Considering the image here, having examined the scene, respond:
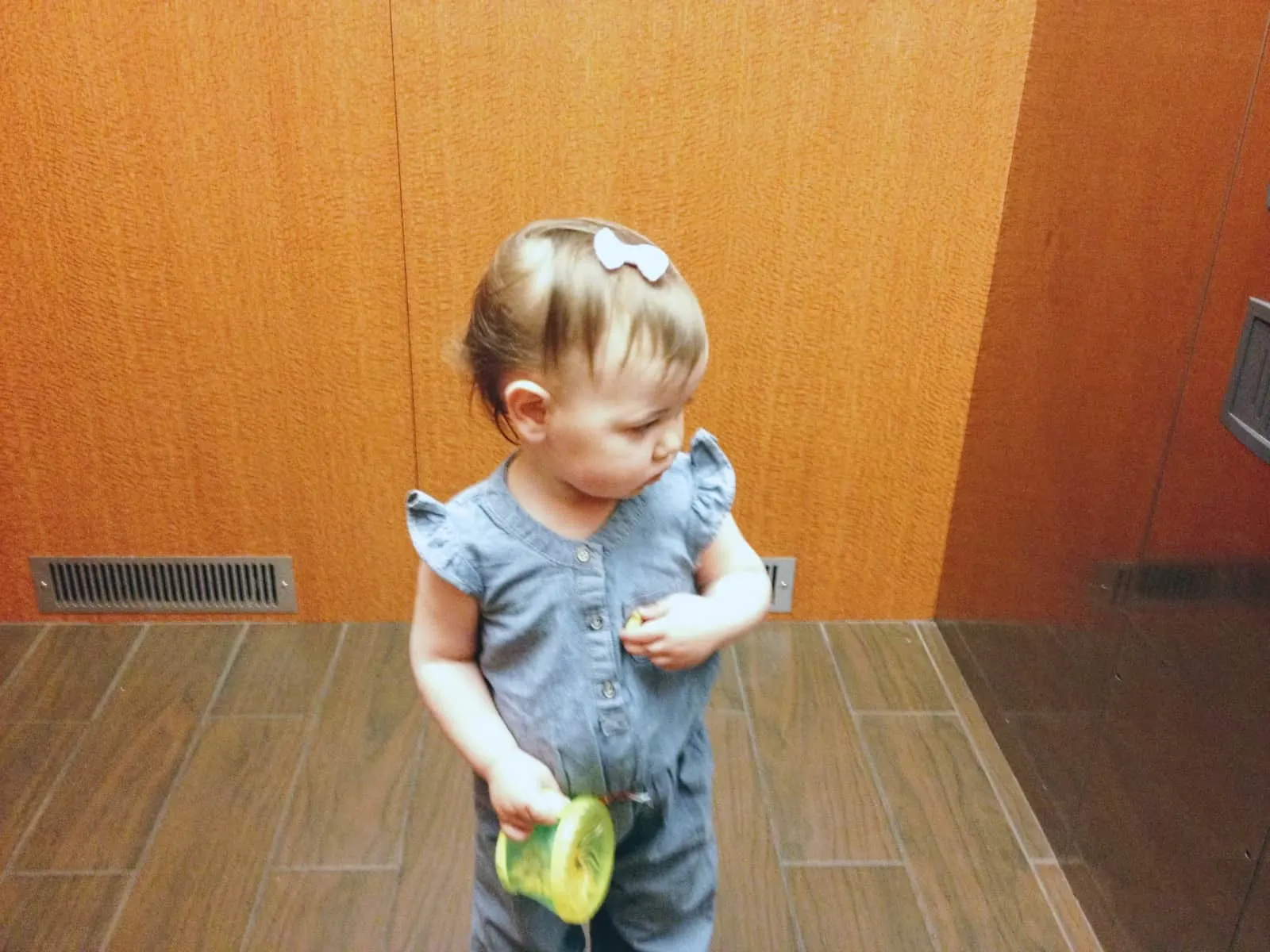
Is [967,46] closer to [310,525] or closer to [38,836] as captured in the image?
[310,525]

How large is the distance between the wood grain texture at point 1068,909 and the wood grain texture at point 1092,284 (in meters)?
0.37

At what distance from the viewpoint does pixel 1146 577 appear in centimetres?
137

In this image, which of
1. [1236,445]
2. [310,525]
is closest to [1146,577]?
[1236,445]

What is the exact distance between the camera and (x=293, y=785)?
1.73m

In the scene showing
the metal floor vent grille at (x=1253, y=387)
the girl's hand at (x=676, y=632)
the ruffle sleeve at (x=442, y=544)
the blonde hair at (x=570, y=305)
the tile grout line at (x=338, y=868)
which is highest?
the blonde hair at (x=570, y=305)

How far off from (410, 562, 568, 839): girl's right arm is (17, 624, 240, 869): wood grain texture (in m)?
0.89

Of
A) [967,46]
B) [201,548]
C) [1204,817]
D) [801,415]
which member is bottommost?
[201,548]

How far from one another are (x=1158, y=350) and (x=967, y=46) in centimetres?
68

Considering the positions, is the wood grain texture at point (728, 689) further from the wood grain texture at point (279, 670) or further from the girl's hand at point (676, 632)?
the girl's hand at point (676, 632)

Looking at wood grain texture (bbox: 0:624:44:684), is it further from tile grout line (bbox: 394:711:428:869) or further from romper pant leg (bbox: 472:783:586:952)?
romper pant leg (bbox: 472:783:586:952)

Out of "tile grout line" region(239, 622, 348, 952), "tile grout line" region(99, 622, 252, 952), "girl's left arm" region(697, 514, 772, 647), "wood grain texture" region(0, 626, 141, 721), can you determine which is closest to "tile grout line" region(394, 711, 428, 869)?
"tile grout line" region(239, 622, 348, 952)

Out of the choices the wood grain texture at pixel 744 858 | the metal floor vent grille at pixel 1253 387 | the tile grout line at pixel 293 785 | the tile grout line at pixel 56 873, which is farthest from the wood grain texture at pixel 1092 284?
the tile grout line at pixel 56 873

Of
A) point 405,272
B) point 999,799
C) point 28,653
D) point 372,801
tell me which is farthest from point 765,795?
point 28,653

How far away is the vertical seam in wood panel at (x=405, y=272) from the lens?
1.72 meters
